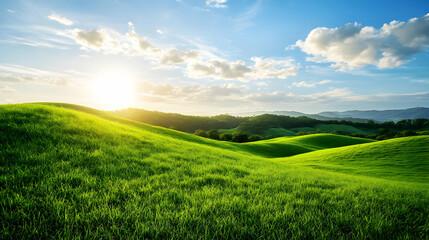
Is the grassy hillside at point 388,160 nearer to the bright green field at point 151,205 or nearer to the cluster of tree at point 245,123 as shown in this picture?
the bright green field at point 151,205

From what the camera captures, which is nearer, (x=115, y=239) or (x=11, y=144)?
(x=115, y=239)

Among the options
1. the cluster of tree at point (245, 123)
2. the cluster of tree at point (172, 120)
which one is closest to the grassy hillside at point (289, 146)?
Answer: the cluster of tree at point (245, 123)

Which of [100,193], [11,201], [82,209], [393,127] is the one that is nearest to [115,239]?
[82,209]

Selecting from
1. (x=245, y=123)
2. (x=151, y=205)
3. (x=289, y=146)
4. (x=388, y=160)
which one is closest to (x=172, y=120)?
(x=245, y=123)

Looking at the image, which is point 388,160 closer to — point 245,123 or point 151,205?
point 151,205

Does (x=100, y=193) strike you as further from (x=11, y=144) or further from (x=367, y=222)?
(x=367, y=222)

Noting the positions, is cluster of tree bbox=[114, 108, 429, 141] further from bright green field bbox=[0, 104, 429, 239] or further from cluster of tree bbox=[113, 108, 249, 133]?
bright green field bbox=[0, 104, 429, 239]

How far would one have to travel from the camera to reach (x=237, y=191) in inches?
175

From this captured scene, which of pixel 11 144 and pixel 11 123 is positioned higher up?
pixel 11 123

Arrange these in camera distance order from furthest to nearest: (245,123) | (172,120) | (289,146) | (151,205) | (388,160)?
(245,123)
(172,120)
(289,146)
(388,160)
(151,205)

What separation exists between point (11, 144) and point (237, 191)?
7.02 metres

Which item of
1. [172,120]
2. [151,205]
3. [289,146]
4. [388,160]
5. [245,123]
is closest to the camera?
[151,205]

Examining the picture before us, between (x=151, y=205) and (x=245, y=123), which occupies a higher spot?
(x=151, y=205)

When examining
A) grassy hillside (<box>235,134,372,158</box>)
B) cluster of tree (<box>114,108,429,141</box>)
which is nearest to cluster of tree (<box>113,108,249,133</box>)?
cluster of tree (<box>114,108,429,141</box>)
